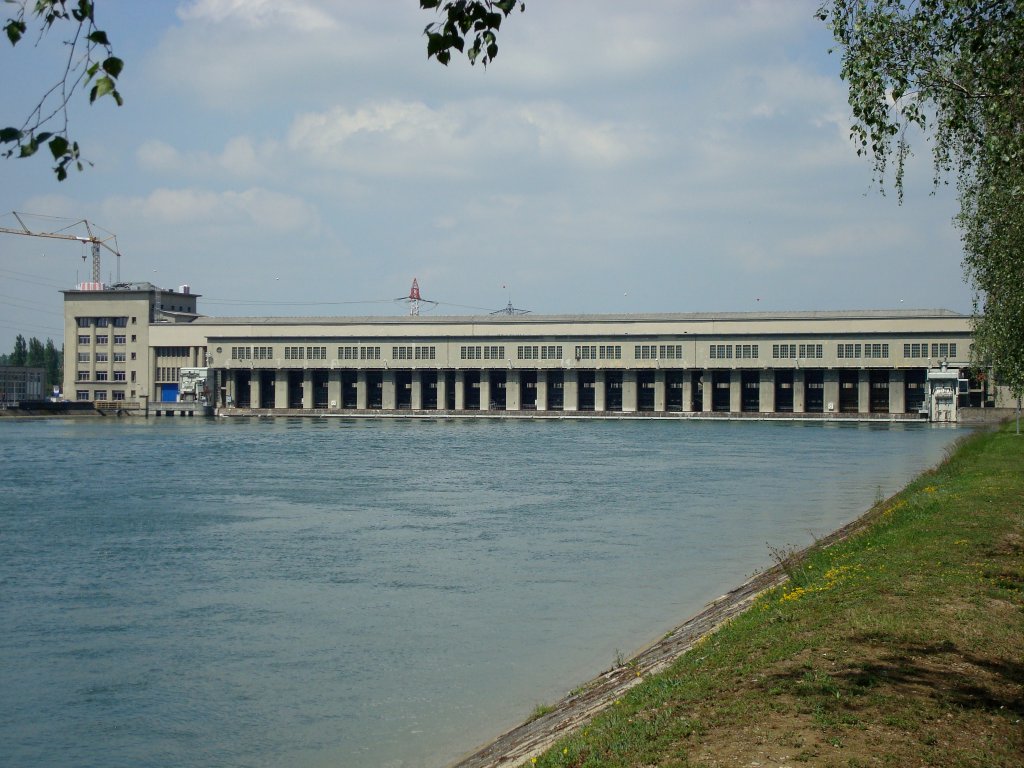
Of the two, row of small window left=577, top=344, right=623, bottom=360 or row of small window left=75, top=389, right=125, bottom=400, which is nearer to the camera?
row of small window left=577, top=344, right=623, bottom=360

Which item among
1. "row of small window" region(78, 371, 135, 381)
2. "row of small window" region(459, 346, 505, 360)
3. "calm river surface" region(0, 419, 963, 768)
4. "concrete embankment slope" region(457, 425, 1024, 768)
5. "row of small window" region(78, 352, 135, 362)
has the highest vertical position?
"row of small window" region(459, 346, 505, 360)

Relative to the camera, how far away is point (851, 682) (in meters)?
9.66

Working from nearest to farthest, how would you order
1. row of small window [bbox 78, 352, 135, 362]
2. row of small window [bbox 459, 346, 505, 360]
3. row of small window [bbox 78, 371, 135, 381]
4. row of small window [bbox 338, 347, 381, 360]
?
row of small window [bbox 459, 346, 505, 360]
row of small window [bbox 338, 347, 381, 360]
row of small window [bbox 78, 371, 135, 381]
row of small window [bbox 78, 352, 135, 362]

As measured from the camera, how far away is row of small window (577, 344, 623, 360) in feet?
423

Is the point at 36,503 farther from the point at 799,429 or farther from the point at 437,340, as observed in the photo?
the point at 437,340

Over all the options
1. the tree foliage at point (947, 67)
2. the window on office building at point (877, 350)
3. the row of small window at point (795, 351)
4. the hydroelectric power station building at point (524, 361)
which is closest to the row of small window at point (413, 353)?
the hydroelectric power station building at point (524, 361)

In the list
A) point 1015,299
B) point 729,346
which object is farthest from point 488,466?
point 729,346

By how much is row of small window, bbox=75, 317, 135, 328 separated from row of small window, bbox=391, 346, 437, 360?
38.4 m

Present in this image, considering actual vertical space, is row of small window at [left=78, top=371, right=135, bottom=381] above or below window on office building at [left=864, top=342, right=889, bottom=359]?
below

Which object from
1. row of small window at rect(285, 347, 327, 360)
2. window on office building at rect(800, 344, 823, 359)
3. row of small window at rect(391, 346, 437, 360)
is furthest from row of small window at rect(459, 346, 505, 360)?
window on office building at rect(800, 344, 823, 359)

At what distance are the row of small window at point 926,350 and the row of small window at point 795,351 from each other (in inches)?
370

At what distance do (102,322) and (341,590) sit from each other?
134 m

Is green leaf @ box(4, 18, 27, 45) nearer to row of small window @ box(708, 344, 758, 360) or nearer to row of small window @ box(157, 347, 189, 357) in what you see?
row of small window @ box(708, 344, 758, 360)

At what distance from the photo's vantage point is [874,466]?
58.5 m
